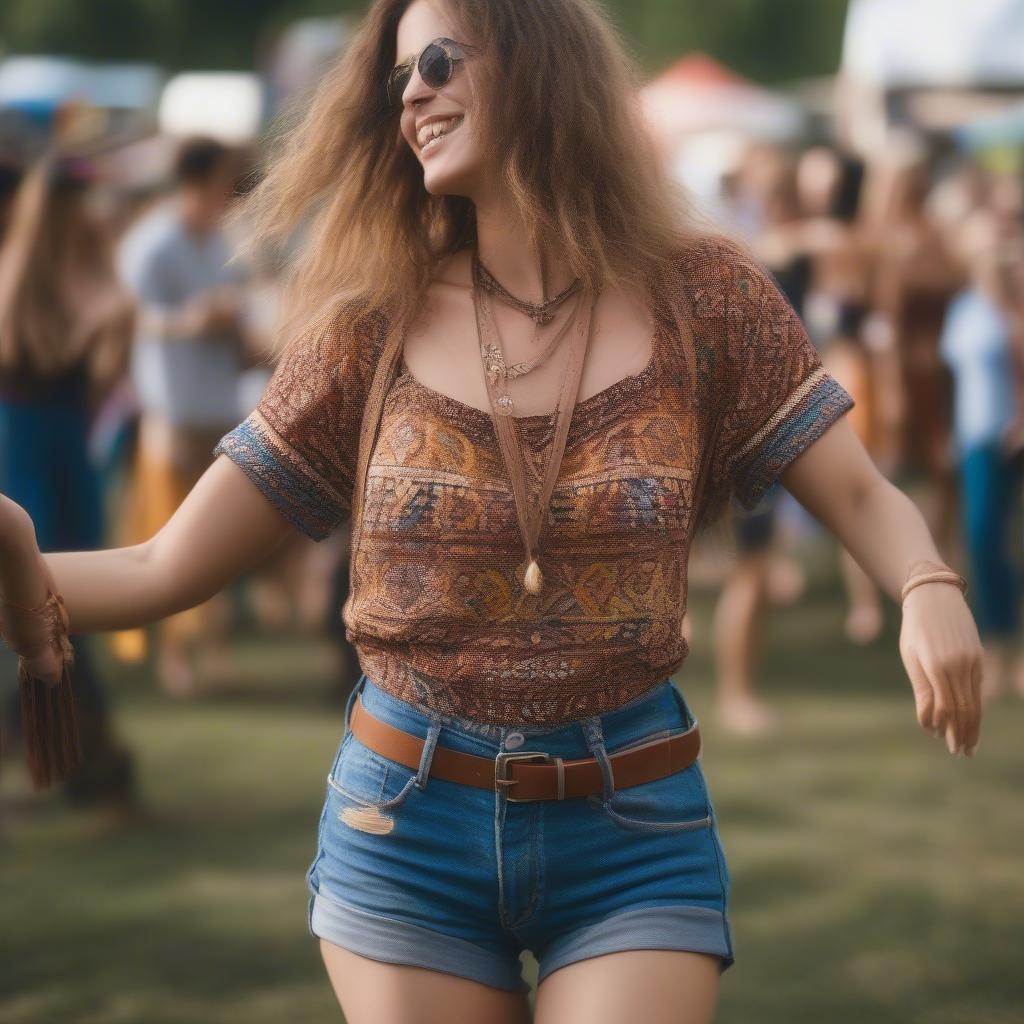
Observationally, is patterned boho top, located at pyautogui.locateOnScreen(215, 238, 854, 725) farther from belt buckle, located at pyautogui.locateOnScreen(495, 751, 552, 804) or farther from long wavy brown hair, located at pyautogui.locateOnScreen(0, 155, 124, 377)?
long wavy brown hair, located at pyautogui.locateOnScreen(0, 155, 124, 377)

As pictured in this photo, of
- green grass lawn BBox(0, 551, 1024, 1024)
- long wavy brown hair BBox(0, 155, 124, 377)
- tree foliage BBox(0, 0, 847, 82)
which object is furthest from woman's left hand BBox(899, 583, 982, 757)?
tree foliage BBox(0, 0, 847, 82)

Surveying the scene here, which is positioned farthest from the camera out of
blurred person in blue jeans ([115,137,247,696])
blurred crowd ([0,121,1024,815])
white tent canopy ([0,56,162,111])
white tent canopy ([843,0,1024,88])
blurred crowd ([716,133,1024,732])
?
white tent canopy ([0,56,162,111])

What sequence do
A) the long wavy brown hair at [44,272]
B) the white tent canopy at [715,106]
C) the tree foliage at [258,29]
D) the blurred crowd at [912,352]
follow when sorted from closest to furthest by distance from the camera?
the long wavy brown hair at [44,272]
the blurred crowd at [912,352]
the white tent canopy at [715,106]
the tree foliage at [258,29]

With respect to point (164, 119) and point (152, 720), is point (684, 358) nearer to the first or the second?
point (152, 720)

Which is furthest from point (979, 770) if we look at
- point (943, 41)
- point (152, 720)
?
point (943, 41)

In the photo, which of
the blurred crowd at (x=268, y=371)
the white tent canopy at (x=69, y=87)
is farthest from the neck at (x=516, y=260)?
the white tent canopy at (x=69, y=87)

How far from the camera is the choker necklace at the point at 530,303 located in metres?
2.49

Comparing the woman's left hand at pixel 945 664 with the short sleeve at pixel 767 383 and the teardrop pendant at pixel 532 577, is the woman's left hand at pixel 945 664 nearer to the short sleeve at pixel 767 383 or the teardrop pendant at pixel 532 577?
the short sleeve at pixel 767 383

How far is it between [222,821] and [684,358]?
422cm

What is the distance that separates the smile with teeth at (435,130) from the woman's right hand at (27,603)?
726mm

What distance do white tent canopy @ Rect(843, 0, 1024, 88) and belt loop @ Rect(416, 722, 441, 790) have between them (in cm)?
1212

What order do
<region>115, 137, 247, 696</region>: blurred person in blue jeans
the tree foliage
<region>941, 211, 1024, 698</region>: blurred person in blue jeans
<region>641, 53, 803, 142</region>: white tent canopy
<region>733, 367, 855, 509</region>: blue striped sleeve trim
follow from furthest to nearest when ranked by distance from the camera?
the tree foliage → <region>641, 53, 803, 142</region>: white tent canopy → <region>941, 211, 1024, 698</region>: blurred person in blue jeans → <region>115, 137, 247, 696</region>: blurred person in blue jeans → <region>733, 367, 855, 509</region>: blue striped sleeve trim

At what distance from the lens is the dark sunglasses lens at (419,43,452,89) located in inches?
96.7

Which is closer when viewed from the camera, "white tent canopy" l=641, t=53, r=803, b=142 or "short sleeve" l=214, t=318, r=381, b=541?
"short sleeve" l=214, t=318, r=381, b=541
